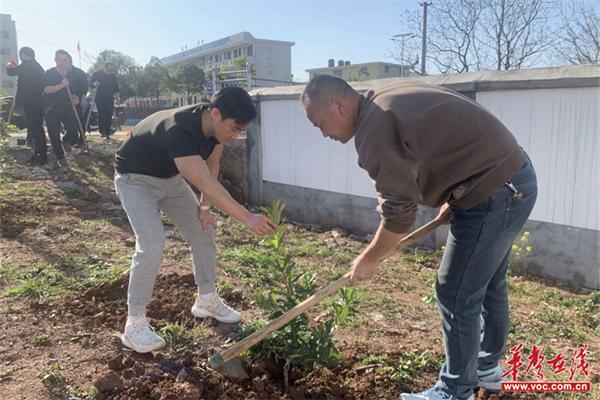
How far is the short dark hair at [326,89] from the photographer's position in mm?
2174

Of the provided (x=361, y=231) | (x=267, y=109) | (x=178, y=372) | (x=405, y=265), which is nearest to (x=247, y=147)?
(x=267, y=109)

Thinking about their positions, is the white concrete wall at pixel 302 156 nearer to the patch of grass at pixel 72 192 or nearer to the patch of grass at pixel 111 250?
the patch of grass at pixel 72 192

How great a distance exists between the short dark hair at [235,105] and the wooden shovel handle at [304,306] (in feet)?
3.45

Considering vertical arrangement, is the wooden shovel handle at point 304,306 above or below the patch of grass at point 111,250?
above

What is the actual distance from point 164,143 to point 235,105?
47 centimetres

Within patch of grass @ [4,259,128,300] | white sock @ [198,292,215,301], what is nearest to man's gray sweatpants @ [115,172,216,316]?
white sock @ [198,292,215,301]

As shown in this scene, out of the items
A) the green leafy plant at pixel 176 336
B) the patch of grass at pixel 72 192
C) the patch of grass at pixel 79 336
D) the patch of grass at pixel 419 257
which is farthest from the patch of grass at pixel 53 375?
the patch of grass at pixel 72 192

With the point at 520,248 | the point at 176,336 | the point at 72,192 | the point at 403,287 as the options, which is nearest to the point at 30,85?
the point at 72,192

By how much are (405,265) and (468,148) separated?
355cm

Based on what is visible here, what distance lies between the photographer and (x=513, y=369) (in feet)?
9.57

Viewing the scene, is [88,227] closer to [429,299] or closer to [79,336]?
[79,336]

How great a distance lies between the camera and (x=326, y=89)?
7.16 feet

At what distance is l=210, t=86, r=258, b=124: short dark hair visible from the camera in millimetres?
2680

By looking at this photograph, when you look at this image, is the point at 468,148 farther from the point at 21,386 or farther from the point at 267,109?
the point at 267,109
